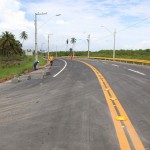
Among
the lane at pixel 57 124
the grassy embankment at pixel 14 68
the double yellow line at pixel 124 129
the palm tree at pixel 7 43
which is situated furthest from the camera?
the palm tree at pixel 7 43

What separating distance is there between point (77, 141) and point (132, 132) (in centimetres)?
140

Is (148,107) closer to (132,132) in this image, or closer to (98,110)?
(98,110)

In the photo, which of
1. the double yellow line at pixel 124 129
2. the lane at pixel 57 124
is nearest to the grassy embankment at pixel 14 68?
the lane at pixel 57 124

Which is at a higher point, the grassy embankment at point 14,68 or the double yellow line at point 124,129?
the double yellow line at point 124,129

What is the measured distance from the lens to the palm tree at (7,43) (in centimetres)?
11350

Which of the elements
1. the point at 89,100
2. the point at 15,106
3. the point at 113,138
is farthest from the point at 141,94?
the point at 113,138

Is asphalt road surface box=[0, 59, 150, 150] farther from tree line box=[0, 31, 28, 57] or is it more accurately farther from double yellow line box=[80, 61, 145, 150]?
tree line box=[0, 31, 28, 57]

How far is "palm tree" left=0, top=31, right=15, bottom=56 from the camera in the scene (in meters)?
114

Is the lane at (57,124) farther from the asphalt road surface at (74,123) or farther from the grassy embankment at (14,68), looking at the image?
the grassy embankment at (14,68)

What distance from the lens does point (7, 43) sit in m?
113

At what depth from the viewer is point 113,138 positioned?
707 cm

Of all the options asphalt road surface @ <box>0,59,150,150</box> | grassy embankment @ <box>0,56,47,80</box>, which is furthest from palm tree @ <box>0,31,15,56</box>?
asphalt road surface @ <box>0,59,150,150</box>

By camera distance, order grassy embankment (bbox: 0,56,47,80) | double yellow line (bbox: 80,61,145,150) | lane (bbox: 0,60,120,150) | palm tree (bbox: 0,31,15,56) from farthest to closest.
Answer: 1. palm tree (bbox: 0,31,15,56)
2. grassy embankment (bbox: 0,56,47,80)
3. lane (bbox: 0,60,120,150)
4. double yellow line (bbox: 80,61,145,150)

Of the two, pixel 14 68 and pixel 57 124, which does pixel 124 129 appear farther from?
pixel 14 68
